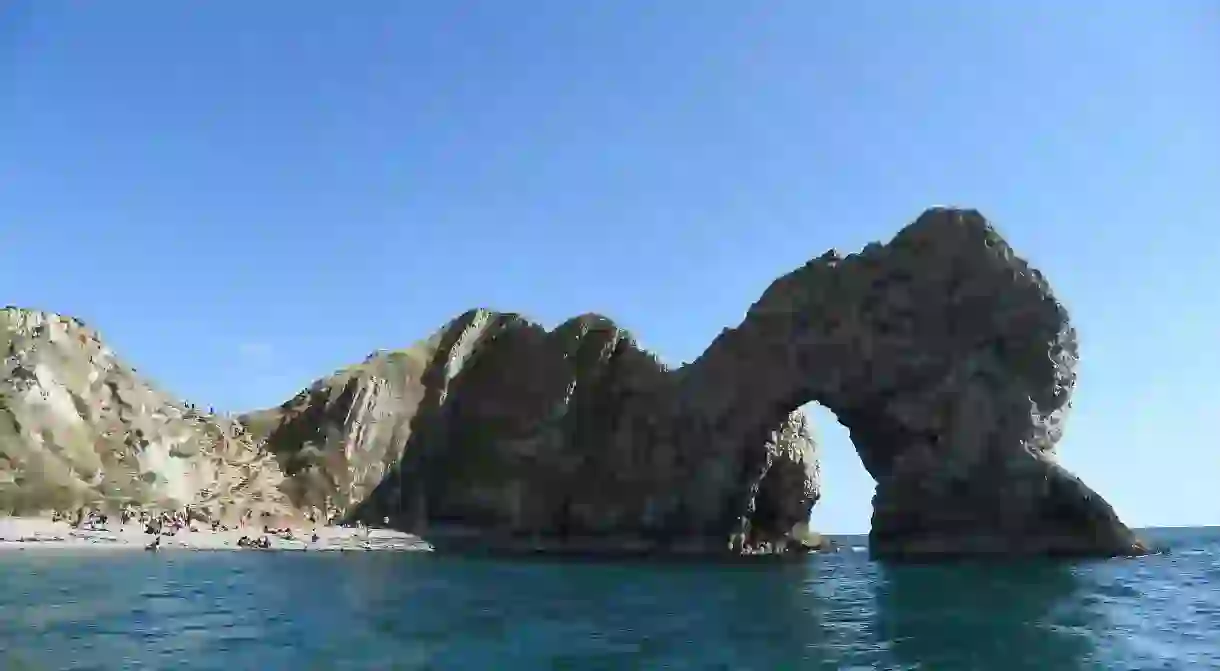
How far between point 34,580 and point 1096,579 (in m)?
51.2

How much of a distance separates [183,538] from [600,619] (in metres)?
55.1

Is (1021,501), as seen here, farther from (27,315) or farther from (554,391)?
(27,315)

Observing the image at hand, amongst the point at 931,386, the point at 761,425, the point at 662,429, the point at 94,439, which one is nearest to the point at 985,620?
the point at 931,386

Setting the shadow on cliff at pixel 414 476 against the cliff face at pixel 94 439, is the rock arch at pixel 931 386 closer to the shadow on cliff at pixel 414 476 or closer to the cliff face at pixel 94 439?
the shadow on cliff at pixel 414 476

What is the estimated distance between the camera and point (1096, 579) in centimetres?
4591

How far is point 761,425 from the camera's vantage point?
256 feet

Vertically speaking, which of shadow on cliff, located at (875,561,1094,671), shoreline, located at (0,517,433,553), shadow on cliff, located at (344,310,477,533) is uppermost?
shadow on cliff, located at (344,310,477,533)

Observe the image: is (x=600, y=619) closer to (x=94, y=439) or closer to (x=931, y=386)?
(x=931, y=386)

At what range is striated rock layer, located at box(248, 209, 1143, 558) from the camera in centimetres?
6725

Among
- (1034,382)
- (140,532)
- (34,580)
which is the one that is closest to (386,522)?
(140,532)

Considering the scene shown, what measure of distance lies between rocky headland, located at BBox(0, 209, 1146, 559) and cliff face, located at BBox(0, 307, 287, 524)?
22 cm

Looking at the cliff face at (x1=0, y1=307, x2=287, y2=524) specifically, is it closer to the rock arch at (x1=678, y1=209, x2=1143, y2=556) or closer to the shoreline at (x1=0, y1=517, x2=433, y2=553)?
the shoreline at (x1=0, y1=517, x2=433, y2=553)

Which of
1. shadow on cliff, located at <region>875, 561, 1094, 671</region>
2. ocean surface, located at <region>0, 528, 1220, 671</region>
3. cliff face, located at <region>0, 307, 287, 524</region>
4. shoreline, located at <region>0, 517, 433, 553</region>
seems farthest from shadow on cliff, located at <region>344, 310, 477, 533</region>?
shadow on cliff, located at <region>875, 561, 1094, 671</region>

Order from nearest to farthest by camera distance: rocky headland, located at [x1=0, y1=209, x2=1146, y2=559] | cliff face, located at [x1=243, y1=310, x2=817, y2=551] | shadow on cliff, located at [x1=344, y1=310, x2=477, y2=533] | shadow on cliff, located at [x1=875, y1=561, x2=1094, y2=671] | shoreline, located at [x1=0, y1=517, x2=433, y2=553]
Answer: shadow on cliff, located at [x1=875, y1=561, x2=1094, y2=671] < shoreline, located at [x1=0, y1=517, x2=433, y2=553] < rocky headland, located at [x1=0, y1=209, x2=1146, y2=559] < cliff face, located at [x1=243, y1=310, x2=817, y2=551] < shadow on cliff, located at [x1=344, y1=310, x2=477, y2=533]
